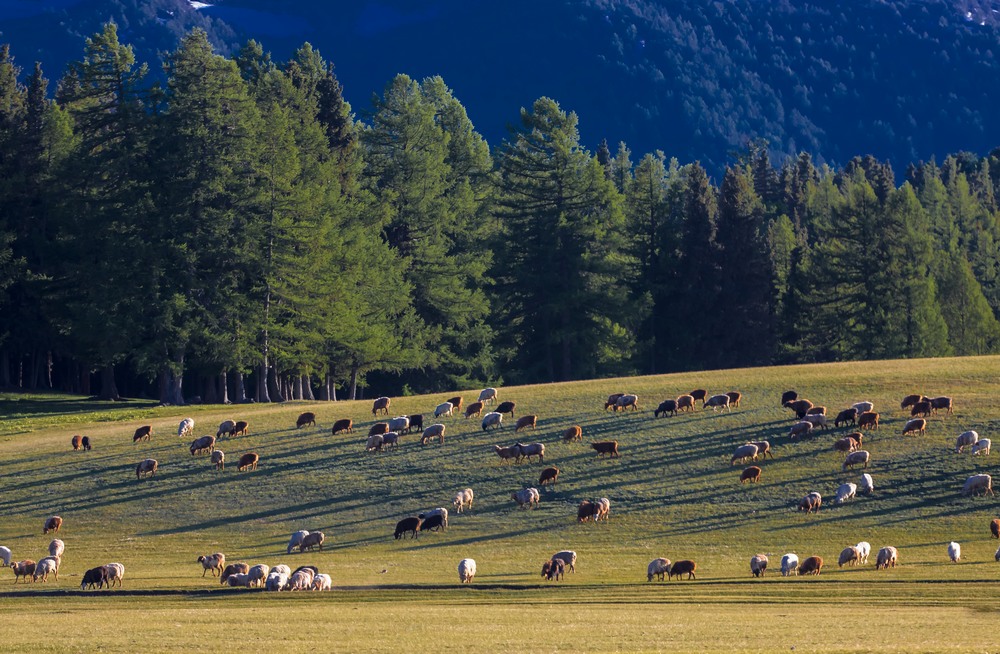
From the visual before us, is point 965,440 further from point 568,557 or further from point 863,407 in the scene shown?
point 568,557

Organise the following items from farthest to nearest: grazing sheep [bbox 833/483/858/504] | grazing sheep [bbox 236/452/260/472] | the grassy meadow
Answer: grazing sheep [bbox 236/452/260/472], grazing sheep [bbox 833/483/858/504], the grassy meadow

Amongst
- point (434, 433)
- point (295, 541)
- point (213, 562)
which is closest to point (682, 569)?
point (295, 541)

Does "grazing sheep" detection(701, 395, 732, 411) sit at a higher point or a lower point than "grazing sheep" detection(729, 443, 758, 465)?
higher

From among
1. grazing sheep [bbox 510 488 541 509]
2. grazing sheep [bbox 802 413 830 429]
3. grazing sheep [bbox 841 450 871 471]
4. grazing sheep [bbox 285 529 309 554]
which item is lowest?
grazing sheep [bbox 285 529 309 554]

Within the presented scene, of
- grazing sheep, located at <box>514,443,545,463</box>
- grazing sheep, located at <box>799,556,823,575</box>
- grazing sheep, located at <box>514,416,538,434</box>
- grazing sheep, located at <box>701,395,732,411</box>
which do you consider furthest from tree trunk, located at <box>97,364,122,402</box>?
grazing sheep, located at <box>799,556,823,575</box>

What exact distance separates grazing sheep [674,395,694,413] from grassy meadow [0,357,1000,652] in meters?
1.13

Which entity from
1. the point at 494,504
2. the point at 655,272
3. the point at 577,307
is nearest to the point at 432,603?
the point at 494,504

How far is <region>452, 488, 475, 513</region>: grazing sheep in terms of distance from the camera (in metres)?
48.8

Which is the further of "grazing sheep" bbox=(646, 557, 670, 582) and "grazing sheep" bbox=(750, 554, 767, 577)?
"grazing sheep" bbox=(646, 557, 670, 582)

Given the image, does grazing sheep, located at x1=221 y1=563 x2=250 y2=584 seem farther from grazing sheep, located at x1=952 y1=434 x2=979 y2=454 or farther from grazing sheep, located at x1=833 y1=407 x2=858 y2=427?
grazing sheep, located at x1=952 y1=434 x2=979 y2=454

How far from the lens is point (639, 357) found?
103562 millimetres

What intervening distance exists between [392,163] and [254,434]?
46.8 m

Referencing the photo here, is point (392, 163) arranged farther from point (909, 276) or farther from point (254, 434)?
point (254, 434)

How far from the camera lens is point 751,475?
49.4m
